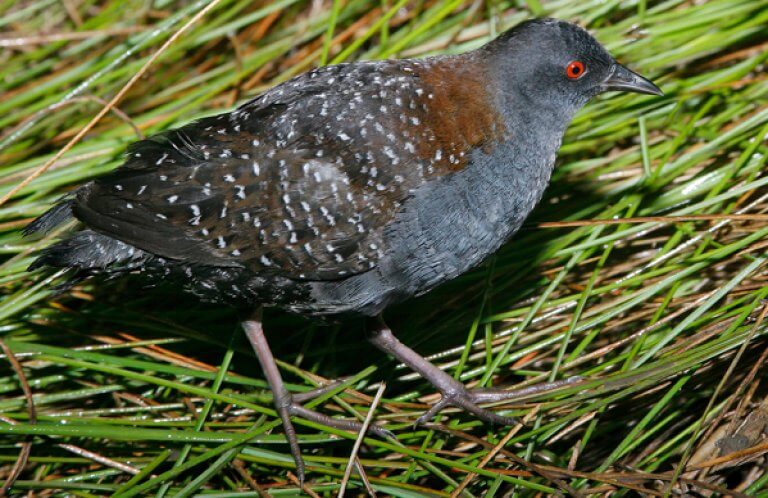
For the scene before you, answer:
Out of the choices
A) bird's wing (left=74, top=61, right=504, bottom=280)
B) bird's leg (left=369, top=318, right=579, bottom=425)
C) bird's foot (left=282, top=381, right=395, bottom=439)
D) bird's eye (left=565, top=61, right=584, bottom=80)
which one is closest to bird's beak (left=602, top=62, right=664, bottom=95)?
bird's eye (left=565, top=61, right=584, bottom=80)

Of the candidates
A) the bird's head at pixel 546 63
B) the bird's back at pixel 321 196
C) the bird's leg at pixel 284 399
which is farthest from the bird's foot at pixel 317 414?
the bird's head at pixel 546 63

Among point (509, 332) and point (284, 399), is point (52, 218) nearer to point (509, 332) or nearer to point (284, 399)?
point (284, 399)

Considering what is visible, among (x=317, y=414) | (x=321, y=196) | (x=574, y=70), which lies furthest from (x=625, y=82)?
(x=317, y=414)

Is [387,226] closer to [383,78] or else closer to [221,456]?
[383,78]

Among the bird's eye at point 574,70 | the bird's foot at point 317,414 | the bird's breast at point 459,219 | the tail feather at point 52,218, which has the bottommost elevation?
the bird's foot at point 317,414

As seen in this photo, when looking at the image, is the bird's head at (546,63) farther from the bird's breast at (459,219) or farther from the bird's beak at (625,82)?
the bird's breast at (459,219)

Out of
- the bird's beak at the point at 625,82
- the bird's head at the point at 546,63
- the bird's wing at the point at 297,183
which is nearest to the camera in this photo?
the bird's wing at the point at 297,183

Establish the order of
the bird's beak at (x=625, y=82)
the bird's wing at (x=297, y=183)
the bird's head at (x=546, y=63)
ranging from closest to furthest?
the bird's wing at (x=297, y=183), the bird's head at (x=546, y=63), the bird's beak at (x=625, y=82)
